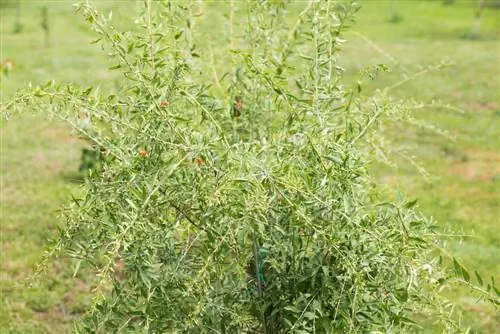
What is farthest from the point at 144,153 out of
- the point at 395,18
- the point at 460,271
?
the point at 395,18

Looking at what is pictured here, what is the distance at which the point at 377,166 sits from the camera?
11.1m

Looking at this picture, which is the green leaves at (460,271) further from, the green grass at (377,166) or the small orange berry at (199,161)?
the small orange berry at (199,161)

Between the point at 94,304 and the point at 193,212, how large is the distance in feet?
2.12

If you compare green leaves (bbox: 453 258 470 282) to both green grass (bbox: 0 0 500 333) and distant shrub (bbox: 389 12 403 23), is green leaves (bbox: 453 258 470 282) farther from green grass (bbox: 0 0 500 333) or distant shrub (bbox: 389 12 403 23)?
distant shrub (bbox: 389 12 403 23)

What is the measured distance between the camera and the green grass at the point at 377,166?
6.87 m

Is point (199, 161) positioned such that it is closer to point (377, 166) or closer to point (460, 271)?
point (460, 271)

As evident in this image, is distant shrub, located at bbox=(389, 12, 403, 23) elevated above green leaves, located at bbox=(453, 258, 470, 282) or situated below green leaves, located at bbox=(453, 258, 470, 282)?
below

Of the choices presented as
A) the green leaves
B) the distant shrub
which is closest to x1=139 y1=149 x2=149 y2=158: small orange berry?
the green leaves

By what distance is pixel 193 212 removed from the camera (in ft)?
11.3

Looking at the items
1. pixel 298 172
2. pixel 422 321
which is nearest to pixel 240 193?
pixel 298 172

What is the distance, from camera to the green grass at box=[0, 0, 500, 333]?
271 inches

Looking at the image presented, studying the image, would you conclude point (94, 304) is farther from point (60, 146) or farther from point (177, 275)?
point (60, 146)

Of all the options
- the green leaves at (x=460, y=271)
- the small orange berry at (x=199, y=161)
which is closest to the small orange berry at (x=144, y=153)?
the small orange berry at (x=199, y=161)

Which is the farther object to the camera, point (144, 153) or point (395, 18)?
point (395, 18)
